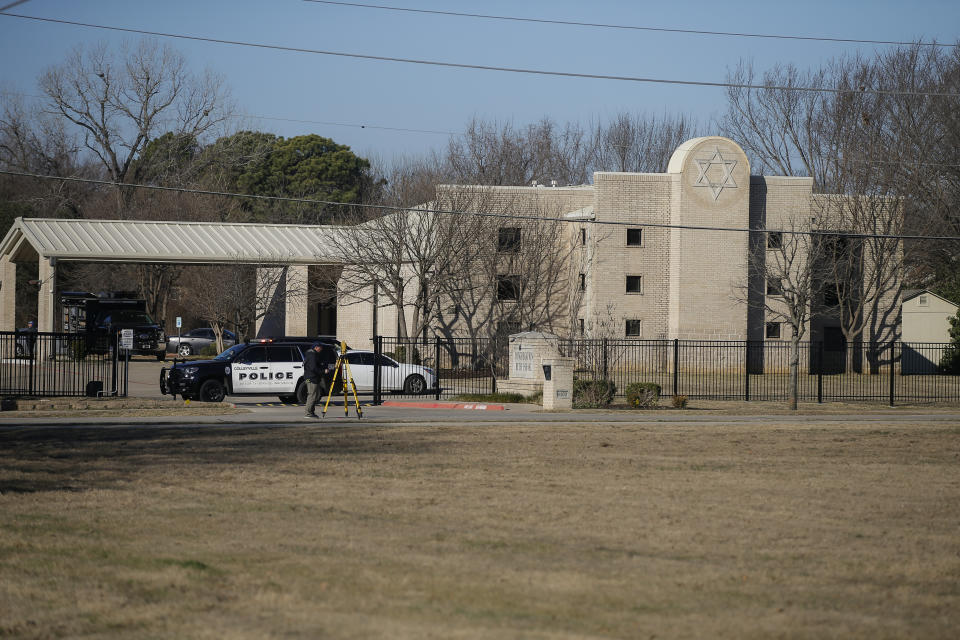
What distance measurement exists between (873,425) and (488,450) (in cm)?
1128

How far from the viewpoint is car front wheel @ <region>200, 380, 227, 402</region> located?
1099 inches

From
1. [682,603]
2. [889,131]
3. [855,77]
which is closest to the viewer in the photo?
[682,603]

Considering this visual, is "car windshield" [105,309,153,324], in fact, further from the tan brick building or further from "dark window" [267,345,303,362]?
"dark window" [267,345,303,362]

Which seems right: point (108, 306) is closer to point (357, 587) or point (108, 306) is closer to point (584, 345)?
point (584, 345)

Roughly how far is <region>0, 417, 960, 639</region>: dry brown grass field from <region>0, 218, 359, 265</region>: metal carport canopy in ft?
103

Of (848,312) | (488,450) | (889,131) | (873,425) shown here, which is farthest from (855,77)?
(488,450)

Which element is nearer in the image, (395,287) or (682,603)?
(682,603)

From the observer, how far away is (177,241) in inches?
1950

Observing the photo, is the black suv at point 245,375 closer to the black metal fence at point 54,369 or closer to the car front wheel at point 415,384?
the black metal fence at point 54,369

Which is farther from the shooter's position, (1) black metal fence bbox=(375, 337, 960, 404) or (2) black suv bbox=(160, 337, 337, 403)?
(1) black metal fence bbox=(375, 337, 960, 404)

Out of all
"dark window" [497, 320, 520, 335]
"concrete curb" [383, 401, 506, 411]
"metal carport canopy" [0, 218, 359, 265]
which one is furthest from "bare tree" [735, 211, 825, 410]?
"concrete curb" [383, 401, 506, 411]

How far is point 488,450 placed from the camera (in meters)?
17.6

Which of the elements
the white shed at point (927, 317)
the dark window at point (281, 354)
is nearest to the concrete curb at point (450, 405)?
the dark window at point (281, 354)

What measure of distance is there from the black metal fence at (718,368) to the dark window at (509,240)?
501cm
